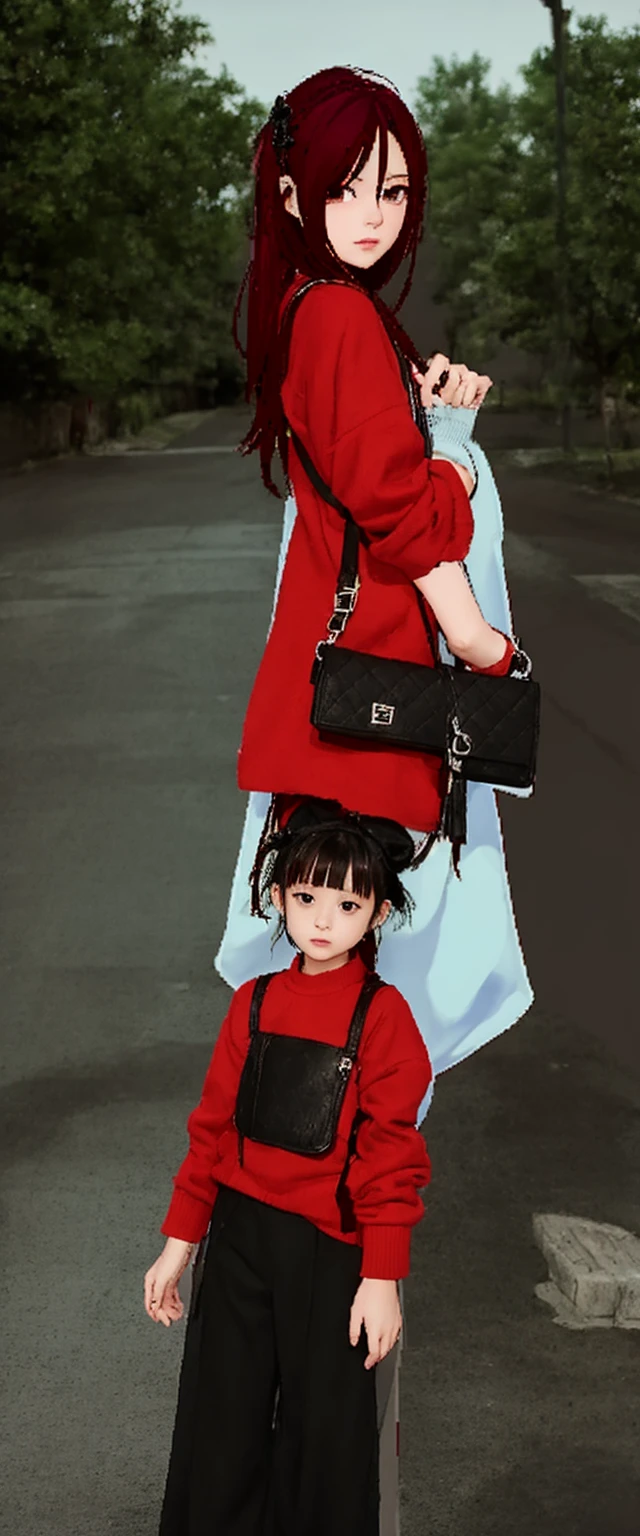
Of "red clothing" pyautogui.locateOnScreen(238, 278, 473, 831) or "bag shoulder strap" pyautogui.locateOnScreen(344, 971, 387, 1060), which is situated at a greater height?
"red clothing" pyautogui.locateOnScreen(238, 278, 473, 831)

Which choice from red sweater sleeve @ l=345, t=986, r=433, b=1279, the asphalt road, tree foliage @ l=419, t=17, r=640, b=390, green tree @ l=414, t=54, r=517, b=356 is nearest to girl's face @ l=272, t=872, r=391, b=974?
red sweater sleeve @ l=345, t=986, r=433, b=1279

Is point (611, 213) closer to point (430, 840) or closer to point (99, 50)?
point (99, 50)

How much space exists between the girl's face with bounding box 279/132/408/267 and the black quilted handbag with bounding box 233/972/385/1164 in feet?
3.23

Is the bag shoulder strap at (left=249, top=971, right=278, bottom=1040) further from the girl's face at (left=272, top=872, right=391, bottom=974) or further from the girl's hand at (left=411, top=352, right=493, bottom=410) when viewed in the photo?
the girl's hand at (left=411, top=352, right=493, bottom=410)

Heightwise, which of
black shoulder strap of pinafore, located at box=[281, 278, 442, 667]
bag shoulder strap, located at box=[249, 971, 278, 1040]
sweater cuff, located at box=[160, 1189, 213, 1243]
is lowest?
sweater cuff, located at box=[160, 1189, 213, 1243]

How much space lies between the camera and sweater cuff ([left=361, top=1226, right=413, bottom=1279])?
2584 mm

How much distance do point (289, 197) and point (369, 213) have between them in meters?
0.13

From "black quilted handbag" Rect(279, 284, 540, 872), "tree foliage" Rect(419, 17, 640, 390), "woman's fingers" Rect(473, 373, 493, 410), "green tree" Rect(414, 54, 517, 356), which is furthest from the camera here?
"green tree" Rect(414, 54, 517, 356)

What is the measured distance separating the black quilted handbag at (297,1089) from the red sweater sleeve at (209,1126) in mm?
42

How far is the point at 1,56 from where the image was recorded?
135 feet

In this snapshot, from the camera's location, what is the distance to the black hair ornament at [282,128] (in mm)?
2674

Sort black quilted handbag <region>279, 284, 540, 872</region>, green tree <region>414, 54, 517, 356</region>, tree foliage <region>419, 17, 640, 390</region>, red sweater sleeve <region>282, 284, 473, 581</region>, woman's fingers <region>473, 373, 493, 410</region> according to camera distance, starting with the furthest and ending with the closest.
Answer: green tree <region>414, 54, 517, 356</region>, tree foliage <region>419, 17, 640, 390</region>, woman's fingers <region>473, 373, 493, 410</region>, black quilted handbag <region>279, 284, 540, 872</region>, red sweater sleeve <region>282, 284, 473, 581</region>

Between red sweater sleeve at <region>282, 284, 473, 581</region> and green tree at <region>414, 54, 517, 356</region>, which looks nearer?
red sweater sleeve at <region>282, 284, 473, 581</region>

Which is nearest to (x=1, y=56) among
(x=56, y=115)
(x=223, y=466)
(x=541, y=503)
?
(x=56, y=115)
